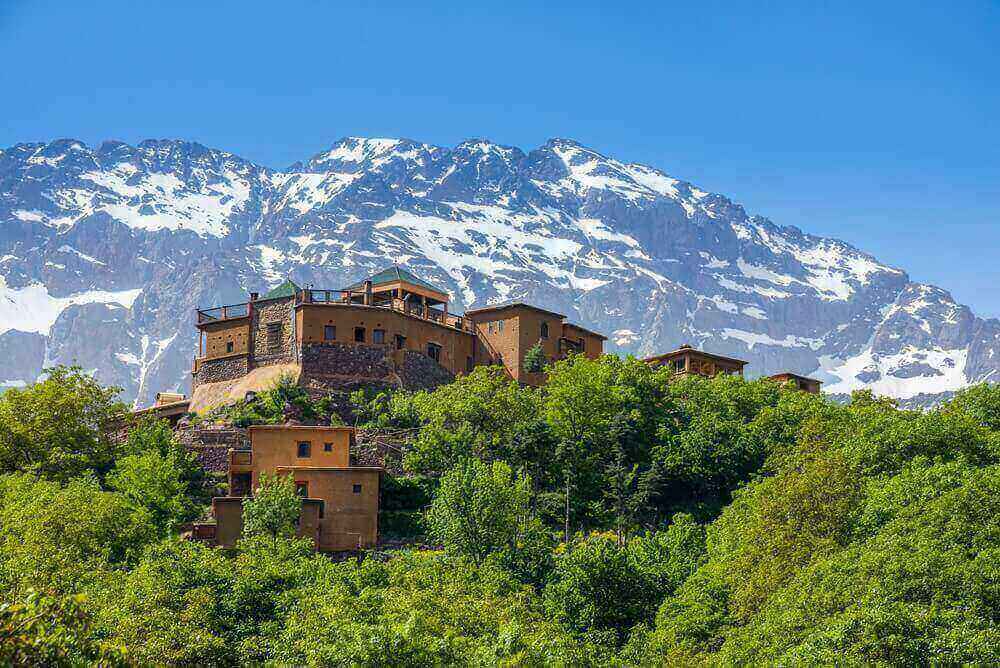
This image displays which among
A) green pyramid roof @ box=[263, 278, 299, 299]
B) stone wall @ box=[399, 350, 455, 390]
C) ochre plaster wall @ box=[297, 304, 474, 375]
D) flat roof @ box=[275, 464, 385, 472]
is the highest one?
green pyramid roof @ box=[263, 278, 299, 299]

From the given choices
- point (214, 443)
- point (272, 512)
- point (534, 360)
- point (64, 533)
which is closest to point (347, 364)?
point (214, 443)

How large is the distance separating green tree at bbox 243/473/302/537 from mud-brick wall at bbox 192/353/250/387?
24838mm

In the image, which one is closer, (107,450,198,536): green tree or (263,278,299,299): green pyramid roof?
(107,450,198,536): green tree

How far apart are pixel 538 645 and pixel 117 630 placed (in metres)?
15.6

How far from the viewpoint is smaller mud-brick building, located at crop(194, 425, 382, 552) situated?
6688cm

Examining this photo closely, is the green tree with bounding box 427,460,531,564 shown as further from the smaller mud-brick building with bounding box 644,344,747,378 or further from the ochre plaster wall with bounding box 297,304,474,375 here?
the smaller mud-brick building with bounding box 644,344,747,378

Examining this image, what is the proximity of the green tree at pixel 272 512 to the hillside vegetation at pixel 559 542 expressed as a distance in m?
0.17

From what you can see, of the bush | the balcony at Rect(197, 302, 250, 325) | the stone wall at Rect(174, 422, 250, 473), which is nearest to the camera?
the bush

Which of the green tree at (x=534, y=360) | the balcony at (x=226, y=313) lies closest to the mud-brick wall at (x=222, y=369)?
the balcony at (x=226, y=313)

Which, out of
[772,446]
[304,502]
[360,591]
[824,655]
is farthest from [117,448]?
[824,655]

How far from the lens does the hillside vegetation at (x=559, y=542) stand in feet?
147

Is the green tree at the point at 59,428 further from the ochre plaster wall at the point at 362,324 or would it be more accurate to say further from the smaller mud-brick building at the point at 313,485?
the ochre plaster wall at the point at 362,324

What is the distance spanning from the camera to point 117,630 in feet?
154

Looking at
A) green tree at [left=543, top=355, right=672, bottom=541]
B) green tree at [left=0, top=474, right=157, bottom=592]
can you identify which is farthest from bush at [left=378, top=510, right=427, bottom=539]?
green tree at [left=0, top=474, right=157, bottom=592]
